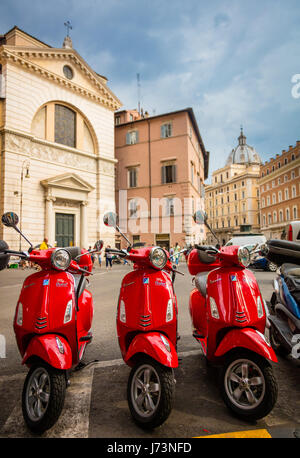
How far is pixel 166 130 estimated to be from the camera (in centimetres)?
3178

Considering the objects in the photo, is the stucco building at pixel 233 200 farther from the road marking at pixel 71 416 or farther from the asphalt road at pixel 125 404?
the road marking at pixel 71 416

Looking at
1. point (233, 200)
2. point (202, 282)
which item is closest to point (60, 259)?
point (202, 282)

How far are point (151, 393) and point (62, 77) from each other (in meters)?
26.1

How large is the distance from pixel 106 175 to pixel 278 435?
26.5 m

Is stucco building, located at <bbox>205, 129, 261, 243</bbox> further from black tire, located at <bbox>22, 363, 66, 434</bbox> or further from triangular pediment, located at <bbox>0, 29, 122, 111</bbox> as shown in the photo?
black tire, located at <bbox>22, 363, 66, 434</bbox>

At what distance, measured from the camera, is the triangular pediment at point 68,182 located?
22269mm

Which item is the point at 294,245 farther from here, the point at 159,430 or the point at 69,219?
the point at 69,219

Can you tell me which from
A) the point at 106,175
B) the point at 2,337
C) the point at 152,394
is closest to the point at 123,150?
the point at 106,175

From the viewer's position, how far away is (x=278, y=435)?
2.12m

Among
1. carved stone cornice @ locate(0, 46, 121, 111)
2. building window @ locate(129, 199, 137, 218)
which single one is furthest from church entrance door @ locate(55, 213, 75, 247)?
carved stone cornice @ locate(0, 46, 121, 111)

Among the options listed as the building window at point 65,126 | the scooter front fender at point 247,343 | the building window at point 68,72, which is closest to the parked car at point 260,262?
the scooter front fender at point 247,343

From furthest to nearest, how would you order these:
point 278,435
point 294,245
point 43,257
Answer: point 294,245, point 43,257, point 278,435

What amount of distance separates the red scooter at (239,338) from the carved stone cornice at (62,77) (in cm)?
2362

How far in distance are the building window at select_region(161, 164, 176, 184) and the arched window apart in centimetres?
774
